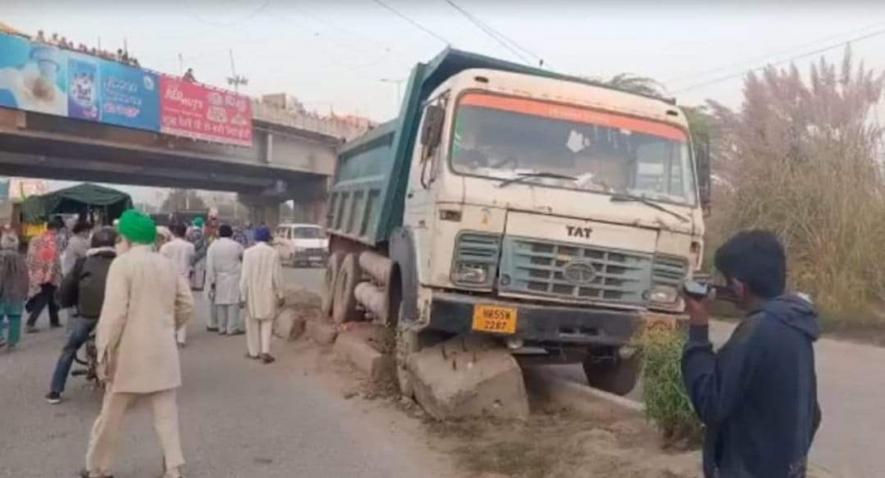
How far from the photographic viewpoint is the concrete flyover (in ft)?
90.5

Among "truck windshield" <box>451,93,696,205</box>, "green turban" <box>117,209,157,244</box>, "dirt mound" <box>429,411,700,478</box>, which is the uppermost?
"truck windshield" <box>451,93,696,205</box>

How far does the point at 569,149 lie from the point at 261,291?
4397 millimetres

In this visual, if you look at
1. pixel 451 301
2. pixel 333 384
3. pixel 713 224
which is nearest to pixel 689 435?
pixel 451 301

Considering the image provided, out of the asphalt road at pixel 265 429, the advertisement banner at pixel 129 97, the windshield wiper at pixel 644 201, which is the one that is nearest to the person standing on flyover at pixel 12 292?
the asphalt road at pixel 265 429

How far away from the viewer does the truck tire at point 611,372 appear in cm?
719

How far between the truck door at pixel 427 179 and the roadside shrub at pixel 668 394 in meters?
1.89

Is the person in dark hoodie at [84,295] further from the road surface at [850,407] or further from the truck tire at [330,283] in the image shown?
the truck tire at [330,283]

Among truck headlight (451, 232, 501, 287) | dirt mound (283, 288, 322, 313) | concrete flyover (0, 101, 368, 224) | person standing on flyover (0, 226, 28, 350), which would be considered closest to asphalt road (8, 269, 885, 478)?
person standing on flyover (0, 226, 28, 350)

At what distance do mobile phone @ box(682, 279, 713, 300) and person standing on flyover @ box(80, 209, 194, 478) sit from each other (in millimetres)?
3301

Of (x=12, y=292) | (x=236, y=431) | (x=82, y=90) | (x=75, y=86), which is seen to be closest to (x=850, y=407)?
(x=236, y=431)

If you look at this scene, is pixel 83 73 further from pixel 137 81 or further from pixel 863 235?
pixel 863 235

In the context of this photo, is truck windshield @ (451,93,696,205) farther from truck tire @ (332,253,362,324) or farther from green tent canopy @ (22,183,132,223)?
green tent canopy @ (22,183,132,223)

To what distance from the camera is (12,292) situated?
10203mm

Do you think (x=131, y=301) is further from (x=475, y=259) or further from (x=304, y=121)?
(x=304, y=121)
